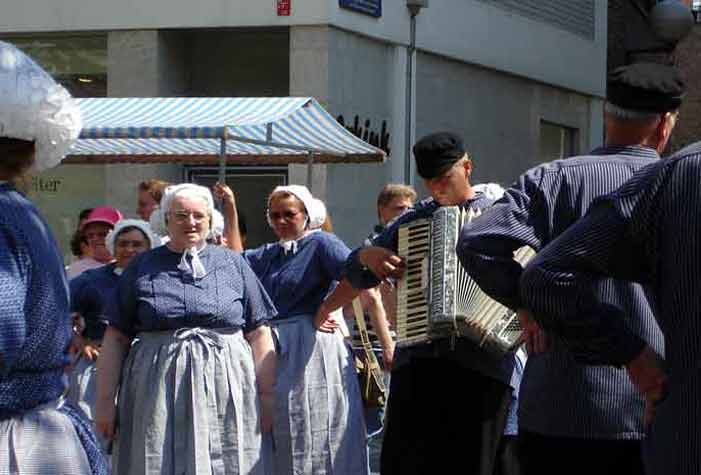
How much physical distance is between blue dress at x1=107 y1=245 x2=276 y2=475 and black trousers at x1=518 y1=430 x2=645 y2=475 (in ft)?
10.2

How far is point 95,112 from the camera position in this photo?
42.6 feet

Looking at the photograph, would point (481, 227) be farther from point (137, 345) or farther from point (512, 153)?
point (512, 153)

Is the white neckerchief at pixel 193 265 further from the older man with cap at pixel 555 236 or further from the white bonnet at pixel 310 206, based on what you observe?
the older man with cap at pixel 555 236

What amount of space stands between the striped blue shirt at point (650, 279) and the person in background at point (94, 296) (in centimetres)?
587

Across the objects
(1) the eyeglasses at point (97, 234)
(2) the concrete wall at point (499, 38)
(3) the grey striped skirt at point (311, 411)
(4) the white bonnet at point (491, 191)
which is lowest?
(3) the grey striped skirt at point (311, 411)

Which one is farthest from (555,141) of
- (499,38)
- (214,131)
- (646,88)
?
(646,88)

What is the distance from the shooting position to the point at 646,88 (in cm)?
451

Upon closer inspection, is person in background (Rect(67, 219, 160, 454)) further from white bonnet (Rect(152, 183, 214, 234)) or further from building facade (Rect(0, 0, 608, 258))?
building facade (Rect(0, 0, 608, 258))

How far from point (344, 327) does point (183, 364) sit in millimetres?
1962

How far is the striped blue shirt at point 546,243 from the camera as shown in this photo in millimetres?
4703

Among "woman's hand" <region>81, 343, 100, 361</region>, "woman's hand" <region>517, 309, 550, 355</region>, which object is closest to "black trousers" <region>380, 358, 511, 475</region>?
"woman's hand" <region>517, 309, 550, 355</region>

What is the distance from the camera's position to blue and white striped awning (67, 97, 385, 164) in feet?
38.9

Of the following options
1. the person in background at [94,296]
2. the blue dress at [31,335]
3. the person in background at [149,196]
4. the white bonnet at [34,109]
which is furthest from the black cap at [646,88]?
the person in background at [149,196]

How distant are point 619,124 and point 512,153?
2091 cm
